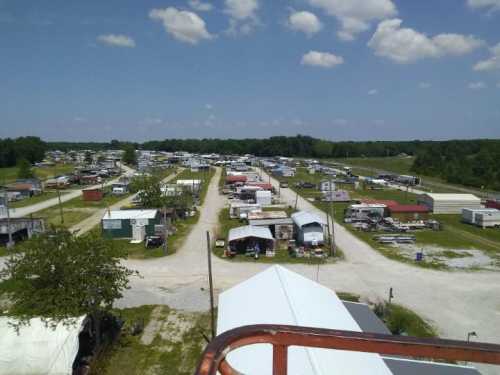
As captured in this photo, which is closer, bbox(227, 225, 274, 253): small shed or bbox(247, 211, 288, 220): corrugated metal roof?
bbox(227, 225, 274, 253): small shed

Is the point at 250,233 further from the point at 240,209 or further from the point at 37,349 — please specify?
the point at 37,349

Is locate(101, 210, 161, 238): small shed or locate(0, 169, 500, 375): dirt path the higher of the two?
locate(101, 210, 161, 238): small shed

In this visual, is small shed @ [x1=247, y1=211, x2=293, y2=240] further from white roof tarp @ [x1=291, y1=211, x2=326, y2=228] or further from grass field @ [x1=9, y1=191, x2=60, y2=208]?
grass field @ [x1=9, y1=191, x2=60, y2=208]

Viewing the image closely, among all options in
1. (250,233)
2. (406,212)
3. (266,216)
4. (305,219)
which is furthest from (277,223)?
(406,212)

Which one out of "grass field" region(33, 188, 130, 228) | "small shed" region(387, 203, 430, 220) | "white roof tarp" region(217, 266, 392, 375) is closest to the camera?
"white roof tarp" region(217, 266, 392, 375)

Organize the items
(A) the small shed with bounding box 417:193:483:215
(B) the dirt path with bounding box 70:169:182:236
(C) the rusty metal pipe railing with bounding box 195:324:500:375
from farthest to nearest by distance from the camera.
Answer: (A) the small shed with bounding box 417:193:483:215, (B) the dirt path with bounding box 70:169:182:236, (C) the rusty metal pipe railing with bounding box 195:324:500:375

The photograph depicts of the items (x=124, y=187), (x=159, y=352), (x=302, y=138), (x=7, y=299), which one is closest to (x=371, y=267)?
(x=159, y=352)

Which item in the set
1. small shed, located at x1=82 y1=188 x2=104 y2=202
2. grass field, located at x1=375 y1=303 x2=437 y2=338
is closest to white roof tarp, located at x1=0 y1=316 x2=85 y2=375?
grass field, located at x1=375 y1=303 x2=437 y2=338
